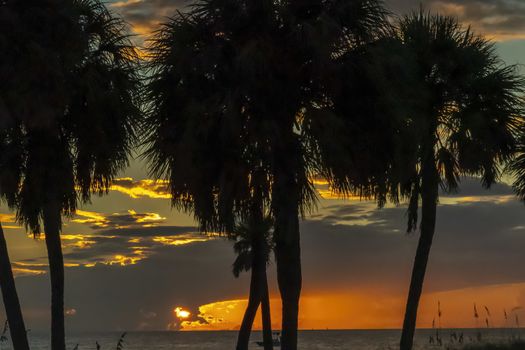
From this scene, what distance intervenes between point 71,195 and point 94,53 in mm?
4517

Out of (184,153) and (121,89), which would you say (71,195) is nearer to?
(121,89)

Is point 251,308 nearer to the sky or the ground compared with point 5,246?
nearer to the ground

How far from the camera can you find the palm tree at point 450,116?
30328 mm

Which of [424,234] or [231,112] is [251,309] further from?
[231,112]

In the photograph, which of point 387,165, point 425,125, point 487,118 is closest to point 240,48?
point 387,165

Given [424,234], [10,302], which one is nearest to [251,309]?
[424,234]

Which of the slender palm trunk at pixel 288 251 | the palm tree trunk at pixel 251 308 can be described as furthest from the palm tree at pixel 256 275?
the slender palm trunk at pixel 288 251

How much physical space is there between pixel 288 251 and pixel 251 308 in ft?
37.9

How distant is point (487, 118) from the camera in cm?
3053

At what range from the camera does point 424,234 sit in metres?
31.7

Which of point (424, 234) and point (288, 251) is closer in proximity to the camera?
point (288, 251)

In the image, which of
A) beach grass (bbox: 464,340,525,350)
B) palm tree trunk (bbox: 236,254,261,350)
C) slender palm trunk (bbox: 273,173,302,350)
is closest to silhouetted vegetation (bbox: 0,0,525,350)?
slender palm trunk (bbox: 273,173,302,350)

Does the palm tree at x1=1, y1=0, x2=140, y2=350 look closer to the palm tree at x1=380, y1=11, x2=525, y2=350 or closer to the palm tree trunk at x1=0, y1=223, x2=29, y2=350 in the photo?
the palm tree trunk at x1=0, y1=223, x2=29, y2=350

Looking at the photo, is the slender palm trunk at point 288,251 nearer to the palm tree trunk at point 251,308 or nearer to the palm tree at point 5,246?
the palm tree at point 5,246
